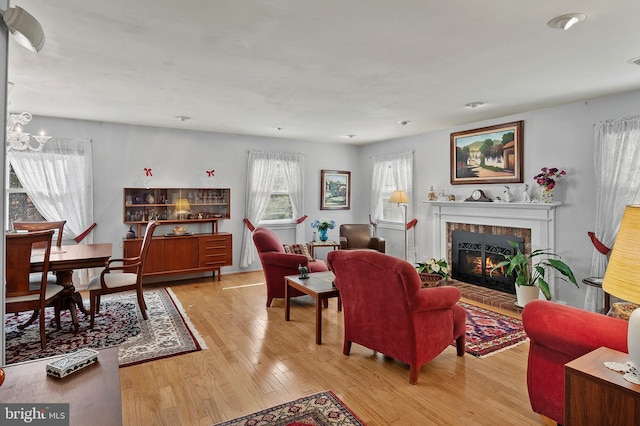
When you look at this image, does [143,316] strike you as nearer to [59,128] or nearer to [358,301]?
[358,301]

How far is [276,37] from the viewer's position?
260cm

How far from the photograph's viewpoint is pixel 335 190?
25.5ft

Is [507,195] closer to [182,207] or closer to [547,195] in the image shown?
[547,195]

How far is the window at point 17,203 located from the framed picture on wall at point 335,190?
4809 mm

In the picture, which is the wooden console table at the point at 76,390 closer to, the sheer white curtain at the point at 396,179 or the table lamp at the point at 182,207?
the table lamp at the point at 182,207

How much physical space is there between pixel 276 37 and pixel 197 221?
4.21m

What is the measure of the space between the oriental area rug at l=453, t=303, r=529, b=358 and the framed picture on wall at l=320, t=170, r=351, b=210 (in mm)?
3838

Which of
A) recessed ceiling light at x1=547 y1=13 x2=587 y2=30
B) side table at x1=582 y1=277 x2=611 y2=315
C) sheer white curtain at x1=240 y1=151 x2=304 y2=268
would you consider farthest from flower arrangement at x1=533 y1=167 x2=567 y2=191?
sheer white curtain at x1=240 y1=151 x2=304 y2=268

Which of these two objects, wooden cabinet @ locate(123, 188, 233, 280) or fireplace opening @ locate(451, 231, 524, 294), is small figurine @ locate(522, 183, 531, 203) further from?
wooden cabinet @ locate(123, 188, 233, 280)

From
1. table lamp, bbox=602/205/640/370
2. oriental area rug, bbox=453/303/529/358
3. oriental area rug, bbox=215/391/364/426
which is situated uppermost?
table lamp, bbox=602/205/640/370

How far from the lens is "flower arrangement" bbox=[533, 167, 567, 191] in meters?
4.48

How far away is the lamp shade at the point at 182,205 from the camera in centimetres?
610

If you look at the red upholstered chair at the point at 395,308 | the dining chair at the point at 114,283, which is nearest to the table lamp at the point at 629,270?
the red upholstered chair at the point at 395,308

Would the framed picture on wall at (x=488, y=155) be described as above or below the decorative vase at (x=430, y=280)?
above
